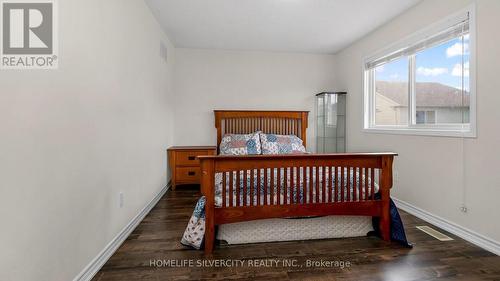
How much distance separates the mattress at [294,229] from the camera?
6.60 ft

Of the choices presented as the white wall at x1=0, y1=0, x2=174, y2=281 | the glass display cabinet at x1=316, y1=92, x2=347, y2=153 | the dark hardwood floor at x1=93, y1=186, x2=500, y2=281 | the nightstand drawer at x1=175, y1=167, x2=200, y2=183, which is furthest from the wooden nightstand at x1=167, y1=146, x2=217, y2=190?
the glass display cabinet at x1=316, y1=92, x2=347, y2=153

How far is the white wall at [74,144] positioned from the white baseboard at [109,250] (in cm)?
5

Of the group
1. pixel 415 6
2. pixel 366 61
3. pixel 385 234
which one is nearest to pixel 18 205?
pixel 385 234

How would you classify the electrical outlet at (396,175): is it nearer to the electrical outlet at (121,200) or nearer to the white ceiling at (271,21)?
the white ceiling at (271,21)

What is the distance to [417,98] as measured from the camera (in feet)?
9.11

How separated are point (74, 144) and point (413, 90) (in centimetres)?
333

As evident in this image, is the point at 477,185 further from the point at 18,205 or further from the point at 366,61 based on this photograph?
the point at 18,205

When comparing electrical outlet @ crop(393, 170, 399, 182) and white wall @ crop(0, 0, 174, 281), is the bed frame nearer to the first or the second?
white wall @ crop(0, 0, 174, 281)

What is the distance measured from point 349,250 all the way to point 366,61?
272 cm

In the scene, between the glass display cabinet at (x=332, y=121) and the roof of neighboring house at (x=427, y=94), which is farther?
the glass display cabinet at (x=332, y=121)

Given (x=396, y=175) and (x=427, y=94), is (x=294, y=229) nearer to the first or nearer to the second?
(x=396, y=175)

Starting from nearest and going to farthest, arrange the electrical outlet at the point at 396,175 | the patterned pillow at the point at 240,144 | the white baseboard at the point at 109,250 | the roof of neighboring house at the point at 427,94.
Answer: the white baseboard at the point at 109,250, the roof of neighboring house at the point at 427,94, the electrical outlet at the point at 396,175, the patterned pillow at the point at 240,144

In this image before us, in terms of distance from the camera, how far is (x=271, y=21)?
3.04 m

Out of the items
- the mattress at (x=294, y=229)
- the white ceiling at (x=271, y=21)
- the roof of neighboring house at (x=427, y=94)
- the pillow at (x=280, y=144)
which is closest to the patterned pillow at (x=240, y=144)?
the pillow at (x=280, y=144)
